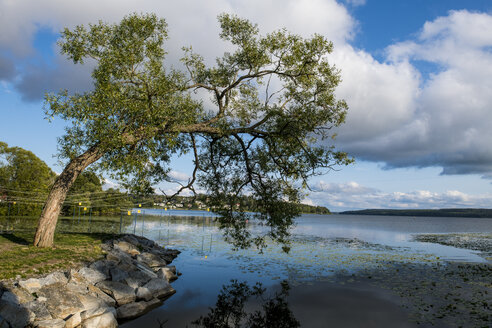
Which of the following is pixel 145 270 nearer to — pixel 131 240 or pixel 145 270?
pixel 145 270

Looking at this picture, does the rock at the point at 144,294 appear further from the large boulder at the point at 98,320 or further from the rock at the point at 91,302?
the large boulder at the point at 98,320

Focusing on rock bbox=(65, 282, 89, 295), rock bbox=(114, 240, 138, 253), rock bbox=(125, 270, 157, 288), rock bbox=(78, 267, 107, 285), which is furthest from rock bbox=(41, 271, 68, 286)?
rock bbox=(114, 240, 138, 253)

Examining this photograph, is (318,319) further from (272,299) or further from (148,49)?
(148,49)

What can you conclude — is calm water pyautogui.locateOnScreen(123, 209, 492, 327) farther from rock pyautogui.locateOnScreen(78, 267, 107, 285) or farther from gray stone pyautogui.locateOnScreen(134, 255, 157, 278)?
rock pyautogui.locateOnScreen(78, 267, 107, 285)

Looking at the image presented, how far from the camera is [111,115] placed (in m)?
15.1

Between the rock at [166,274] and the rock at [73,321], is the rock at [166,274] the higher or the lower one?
the lower one

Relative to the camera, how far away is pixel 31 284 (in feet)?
38.5

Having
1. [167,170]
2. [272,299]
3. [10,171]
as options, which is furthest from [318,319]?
[10,171]

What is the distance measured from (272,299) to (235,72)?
15091mm

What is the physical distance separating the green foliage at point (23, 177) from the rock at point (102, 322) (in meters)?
63.1

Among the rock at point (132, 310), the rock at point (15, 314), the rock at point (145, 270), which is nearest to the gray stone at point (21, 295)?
the rock at point (15, 314)

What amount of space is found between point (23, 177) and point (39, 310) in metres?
71.1

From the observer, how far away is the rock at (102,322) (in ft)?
36.7

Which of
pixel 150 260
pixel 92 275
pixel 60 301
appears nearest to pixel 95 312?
pixel 60 301
